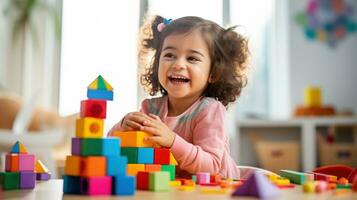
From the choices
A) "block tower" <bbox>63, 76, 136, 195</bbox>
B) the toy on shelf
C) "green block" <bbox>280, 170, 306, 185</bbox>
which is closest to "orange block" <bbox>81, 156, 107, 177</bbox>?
"block tower" <bbox>63, 76, 136, 195</bbox>

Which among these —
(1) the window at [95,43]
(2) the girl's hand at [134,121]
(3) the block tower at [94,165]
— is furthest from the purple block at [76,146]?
(1) the window at [95,43]

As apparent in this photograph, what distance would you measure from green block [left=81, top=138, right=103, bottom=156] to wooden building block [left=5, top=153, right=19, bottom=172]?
207 millimetres

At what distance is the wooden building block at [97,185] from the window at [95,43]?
2.34m

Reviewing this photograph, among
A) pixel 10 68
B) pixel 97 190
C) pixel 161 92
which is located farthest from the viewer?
pixel 10 68

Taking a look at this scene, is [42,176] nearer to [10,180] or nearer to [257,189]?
[10,180]

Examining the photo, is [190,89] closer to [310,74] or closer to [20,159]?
[20,159]

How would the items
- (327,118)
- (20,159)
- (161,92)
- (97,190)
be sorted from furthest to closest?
1. (327,118)
2. (161,92)
3. (20,159)
4. (97,190)

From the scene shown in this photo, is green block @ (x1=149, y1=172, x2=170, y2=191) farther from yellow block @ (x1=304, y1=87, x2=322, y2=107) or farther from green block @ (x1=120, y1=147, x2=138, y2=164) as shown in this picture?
yellow block @ (x1=304, y1=87, x2=322, y2=107)

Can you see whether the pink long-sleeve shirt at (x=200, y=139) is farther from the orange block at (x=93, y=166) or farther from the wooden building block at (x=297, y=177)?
the orange block at (x=93, y=166)

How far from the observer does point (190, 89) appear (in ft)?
3.49

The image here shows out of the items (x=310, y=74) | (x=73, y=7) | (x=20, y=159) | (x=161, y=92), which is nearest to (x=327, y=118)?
(x=310, y=74)

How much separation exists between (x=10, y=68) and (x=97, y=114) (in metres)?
2.70

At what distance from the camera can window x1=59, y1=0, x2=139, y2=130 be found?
3.02 m

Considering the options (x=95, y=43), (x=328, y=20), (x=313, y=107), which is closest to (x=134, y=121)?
(x=95, y=43)
